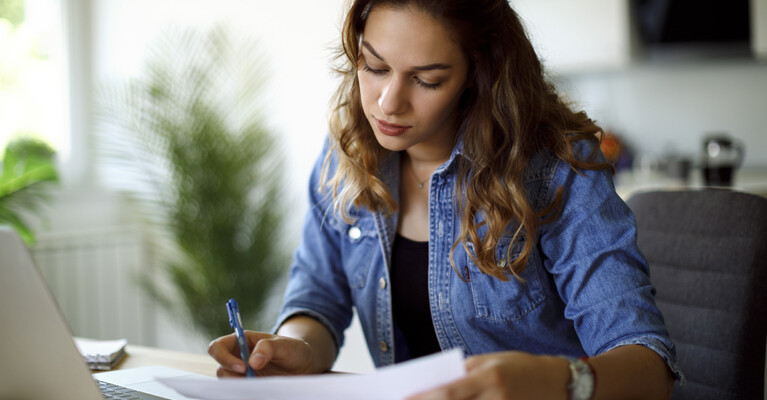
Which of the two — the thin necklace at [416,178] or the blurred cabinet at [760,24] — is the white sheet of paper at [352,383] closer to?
the thin necklace at [416,178]

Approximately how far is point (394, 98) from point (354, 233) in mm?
339

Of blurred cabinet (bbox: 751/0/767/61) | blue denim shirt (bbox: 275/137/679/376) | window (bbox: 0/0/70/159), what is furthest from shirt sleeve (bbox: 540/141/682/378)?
window (bbox: 0/0/70/159)

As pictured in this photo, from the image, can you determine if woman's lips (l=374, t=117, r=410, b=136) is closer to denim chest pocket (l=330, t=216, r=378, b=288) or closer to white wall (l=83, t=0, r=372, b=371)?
denim chest pocket (l=330, t=216, r=378, b=288)

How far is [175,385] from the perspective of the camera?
704mm

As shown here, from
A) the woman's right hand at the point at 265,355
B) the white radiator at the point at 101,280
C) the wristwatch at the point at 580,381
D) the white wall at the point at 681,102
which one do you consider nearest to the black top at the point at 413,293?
the woman's right hand at the point at 265,355

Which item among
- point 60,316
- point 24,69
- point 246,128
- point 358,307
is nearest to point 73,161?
point 24,69

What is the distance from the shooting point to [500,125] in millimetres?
1155

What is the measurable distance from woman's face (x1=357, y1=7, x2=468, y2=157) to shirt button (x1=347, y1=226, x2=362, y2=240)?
0.81 ft

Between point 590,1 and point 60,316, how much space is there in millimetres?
2907

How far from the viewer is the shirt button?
1.33 m

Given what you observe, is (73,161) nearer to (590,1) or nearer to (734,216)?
(590,1)

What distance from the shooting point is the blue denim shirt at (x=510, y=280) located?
1.01 meters

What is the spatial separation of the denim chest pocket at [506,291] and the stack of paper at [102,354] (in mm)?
603

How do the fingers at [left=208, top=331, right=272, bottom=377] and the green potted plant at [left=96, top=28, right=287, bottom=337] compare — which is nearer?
the fingers at [left=208, top=331, right=272, bottom=377]
